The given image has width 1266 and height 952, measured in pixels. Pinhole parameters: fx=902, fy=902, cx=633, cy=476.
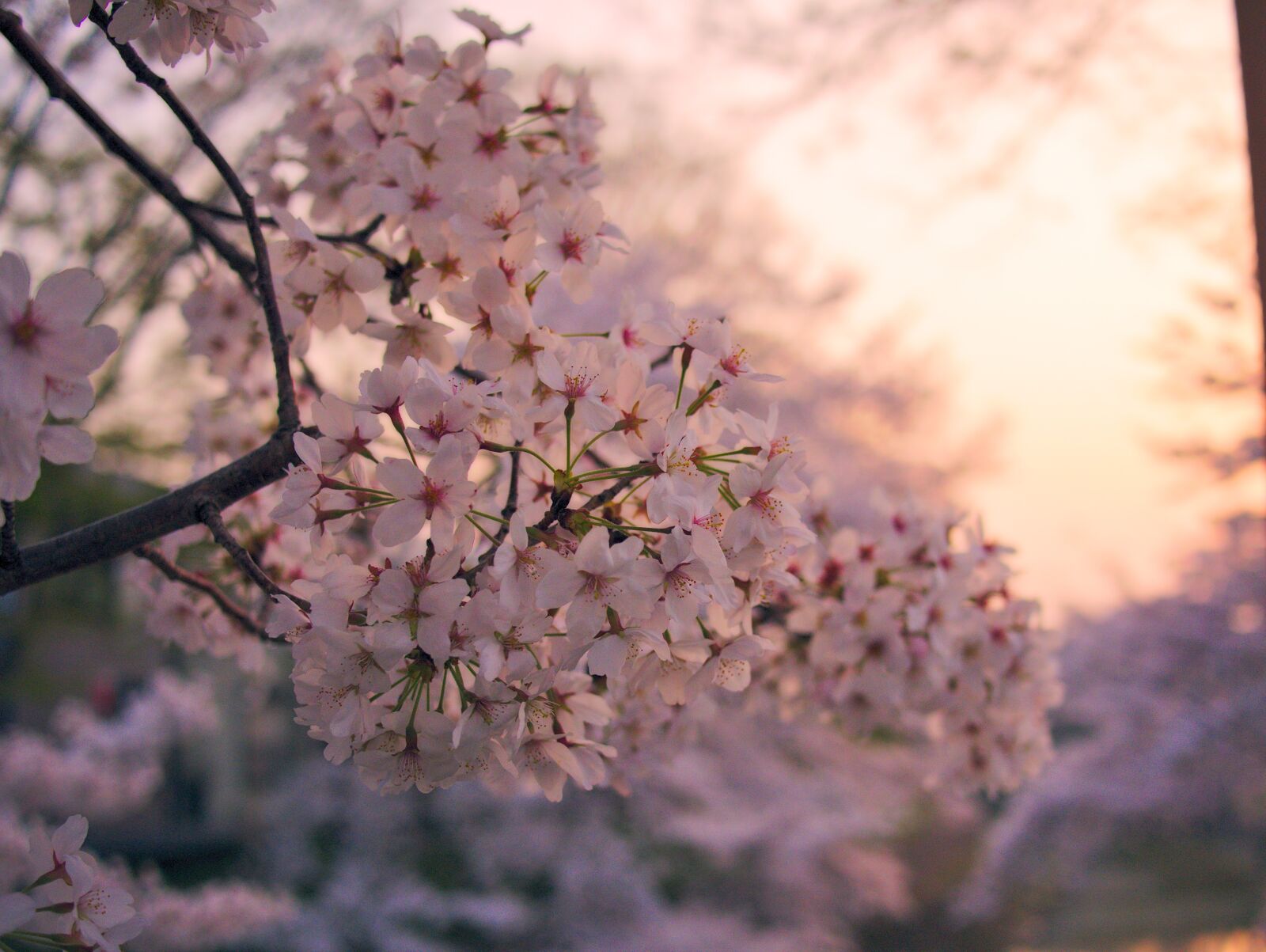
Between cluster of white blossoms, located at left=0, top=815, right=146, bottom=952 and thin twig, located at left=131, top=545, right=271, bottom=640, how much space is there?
213 mm

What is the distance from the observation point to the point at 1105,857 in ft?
21.9

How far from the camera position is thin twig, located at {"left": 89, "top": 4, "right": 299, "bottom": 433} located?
0.66 meters

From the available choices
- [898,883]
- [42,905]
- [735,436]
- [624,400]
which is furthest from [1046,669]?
[898,883]

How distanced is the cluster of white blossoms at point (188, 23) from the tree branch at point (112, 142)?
48 mm

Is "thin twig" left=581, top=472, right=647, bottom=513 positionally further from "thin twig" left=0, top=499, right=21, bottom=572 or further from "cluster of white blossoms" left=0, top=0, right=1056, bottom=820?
"thin twig" left=0, top=499, right=21, bottom=572

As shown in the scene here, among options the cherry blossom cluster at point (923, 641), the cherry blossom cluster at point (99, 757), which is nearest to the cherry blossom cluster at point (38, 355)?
the cherry blossom cluster at point (923, 641)

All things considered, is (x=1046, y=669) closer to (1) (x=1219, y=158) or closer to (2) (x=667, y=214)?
(1) (x=1219, y=158)

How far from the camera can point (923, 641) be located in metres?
0.87

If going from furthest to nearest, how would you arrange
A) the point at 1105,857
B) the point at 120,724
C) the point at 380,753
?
1. the point at 1105,857
2. the point at 120,724
3. the point at 380,753

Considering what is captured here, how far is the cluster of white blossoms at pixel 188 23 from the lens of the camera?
62 cm

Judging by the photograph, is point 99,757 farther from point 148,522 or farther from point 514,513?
point 514,513

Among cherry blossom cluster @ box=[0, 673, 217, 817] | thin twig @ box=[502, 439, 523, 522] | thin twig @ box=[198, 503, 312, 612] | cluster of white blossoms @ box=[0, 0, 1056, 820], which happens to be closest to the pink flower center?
cluster of white blossoms @ box=[0, 0, 1056, 820]

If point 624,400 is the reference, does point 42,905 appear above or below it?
below

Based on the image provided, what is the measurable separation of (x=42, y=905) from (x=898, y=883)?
5091mm
